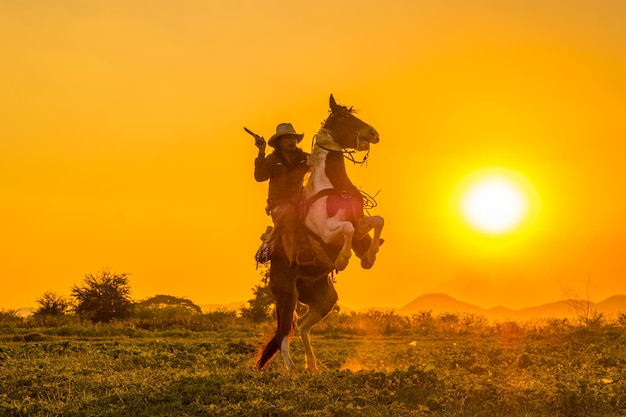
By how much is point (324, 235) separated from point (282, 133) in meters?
1.98

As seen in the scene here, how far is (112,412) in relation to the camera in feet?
34.7

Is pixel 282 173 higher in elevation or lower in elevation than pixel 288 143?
lower

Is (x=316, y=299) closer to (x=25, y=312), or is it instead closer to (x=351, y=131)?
(x=351, y=131)

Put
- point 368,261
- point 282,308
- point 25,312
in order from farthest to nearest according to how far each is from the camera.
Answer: point 25,312, point 282,308, point 368,261

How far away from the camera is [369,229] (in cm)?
1314

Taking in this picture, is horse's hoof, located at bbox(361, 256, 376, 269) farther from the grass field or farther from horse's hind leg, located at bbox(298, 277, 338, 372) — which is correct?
the grass field

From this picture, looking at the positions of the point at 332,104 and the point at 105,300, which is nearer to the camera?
the point at 332,104

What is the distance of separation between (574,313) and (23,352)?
1660 cm

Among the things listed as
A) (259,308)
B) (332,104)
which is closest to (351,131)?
(332,104)

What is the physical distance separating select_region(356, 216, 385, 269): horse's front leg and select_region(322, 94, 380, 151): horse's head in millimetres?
1340

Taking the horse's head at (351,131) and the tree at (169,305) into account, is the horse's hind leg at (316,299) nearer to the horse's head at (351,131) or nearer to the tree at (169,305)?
the horse's head at (351,131)

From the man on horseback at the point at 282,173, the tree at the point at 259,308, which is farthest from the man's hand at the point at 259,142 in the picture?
the tree at the point at 259,308

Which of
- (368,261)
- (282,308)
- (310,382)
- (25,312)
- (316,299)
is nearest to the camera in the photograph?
(310,382)

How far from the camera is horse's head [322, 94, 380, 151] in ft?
45.3
